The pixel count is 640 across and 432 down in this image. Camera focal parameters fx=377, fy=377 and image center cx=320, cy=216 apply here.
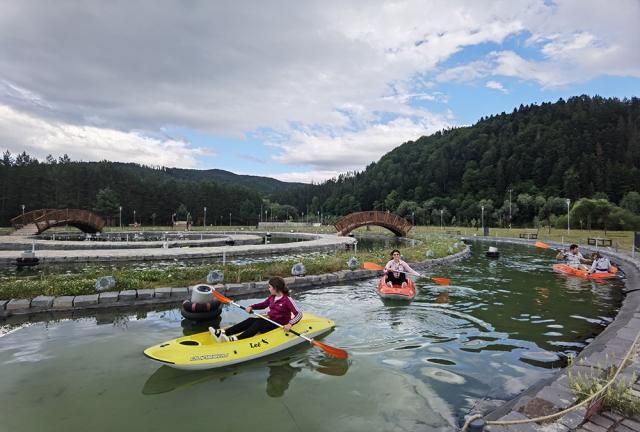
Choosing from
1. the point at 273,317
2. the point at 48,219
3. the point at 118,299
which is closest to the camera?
the point at 273,317

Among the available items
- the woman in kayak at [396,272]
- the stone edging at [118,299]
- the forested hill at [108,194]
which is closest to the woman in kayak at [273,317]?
the stone edging at [118,299]

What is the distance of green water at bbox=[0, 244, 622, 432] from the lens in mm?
4902

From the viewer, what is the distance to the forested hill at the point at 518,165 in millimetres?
97350

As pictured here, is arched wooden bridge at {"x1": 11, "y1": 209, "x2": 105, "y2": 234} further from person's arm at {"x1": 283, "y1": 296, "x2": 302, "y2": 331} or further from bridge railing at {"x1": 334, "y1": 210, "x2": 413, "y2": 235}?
person's arm at {"x1": 283, "y1": 296, "x2": 302, "y2": 331}

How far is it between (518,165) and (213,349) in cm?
12105

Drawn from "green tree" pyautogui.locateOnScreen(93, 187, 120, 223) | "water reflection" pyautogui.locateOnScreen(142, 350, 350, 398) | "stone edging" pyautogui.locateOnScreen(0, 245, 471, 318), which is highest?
"green tree" pyautogui.locateOnScreen(93, 187, 120, 223)

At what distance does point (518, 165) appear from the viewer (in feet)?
361

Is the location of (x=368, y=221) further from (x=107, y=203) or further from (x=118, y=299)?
(x=107, y=203)

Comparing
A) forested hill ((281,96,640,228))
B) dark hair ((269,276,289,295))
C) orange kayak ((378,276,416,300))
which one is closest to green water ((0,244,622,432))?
orange kayak ((378,276,416,300))

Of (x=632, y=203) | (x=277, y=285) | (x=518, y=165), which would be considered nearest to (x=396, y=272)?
(x=277, y=285)

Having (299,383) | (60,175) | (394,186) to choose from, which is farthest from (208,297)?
(394,186)

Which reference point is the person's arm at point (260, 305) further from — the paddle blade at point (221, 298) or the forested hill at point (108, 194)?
the forested hill at point (108, 194)

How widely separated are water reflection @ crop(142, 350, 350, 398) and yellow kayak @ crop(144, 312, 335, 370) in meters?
0.16

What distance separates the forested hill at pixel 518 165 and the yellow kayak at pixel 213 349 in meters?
99.1
